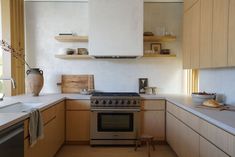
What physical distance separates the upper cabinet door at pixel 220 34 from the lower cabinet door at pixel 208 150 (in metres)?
0.80

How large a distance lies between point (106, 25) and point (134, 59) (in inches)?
36.5

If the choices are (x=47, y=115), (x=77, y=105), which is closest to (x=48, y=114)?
(x=47, y=115)

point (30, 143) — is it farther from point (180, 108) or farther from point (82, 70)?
point (82, 70)

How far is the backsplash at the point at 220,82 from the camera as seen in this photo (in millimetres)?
2602

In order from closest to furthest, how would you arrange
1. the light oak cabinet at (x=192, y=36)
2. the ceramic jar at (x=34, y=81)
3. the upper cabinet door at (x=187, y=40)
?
the light oak cabinet at (x=192, y=36) < the upper cabinet door at (x=187, y=40) < the ceramic jar at (x=34, y=81)

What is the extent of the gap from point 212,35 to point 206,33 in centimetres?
18

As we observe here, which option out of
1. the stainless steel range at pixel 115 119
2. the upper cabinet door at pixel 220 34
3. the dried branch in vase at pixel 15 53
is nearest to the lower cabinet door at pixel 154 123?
the stainless steel range at pixel 115 119

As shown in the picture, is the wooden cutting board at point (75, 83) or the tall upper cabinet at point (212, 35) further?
the wooden cutting board at point (75, 83)

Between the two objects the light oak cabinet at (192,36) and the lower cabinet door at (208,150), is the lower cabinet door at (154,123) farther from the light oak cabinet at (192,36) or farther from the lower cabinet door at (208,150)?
the lower cabinet door at (208,150)

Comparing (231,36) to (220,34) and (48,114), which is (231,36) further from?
(48,114)

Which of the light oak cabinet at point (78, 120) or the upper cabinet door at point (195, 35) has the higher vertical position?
the upper cabinet door at point (195, 35)

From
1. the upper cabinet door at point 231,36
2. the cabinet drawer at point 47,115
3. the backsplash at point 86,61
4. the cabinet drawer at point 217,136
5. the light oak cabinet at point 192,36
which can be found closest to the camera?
the cabinet drawer at point 217,136

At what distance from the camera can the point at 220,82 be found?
2881mm

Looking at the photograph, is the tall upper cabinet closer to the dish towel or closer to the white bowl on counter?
the white bowl on counter
